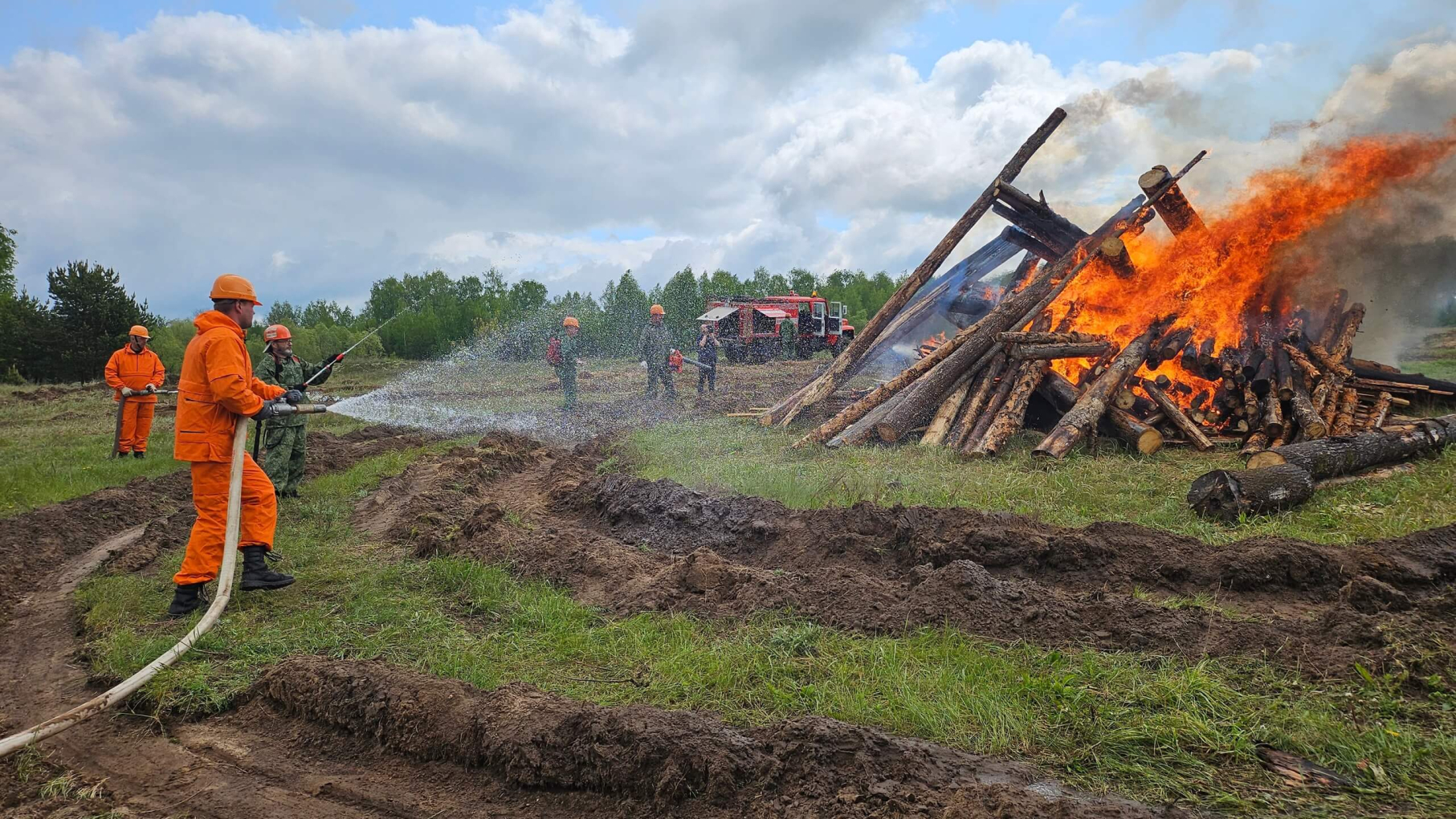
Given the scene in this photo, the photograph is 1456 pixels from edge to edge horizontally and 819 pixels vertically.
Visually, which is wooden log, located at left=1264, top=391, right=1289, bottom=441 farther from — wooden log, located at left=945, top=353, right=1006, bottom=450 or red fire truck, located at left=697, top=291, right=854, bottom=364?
red fire truck, located at left=697, top=291, right=854, bottom=364

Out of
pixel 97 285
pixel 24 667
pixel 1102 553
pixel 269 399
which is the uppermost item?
pixel 97 285

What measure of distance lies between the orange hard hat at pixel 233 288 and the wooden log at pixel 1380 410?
1106cm

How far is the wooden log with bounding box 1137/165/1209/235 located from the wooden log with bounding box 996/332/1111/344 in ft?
7.69

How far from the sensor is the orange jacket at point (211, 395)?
5.01 m

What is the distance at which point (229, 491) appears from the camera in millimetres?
4984

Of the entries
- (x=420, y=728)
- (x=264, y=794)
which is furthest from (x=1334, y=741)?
(x=264, y=794)

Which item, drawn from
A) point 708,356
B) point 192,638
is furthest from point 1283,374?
point 192,638

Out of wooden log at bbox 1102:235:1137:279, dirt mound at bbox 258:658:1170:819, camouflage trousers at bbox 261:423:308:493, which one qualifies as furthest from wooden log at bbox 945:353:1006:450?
camouflage trousers at bbox 261:423:308:493

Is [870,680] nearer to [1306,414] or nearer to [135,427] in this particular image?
[1306,414]

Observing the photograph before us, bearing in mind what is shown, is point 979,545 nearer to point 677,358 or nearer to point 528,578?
point 528,578

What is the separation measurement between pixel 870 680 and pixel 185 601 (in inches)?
175

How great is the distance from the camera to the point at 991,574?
5180 millimetres

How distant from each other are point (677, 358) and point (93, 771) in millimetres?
13781

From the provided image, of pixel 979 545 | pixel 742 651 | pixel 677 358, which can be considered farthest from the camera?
pixel 677 358
